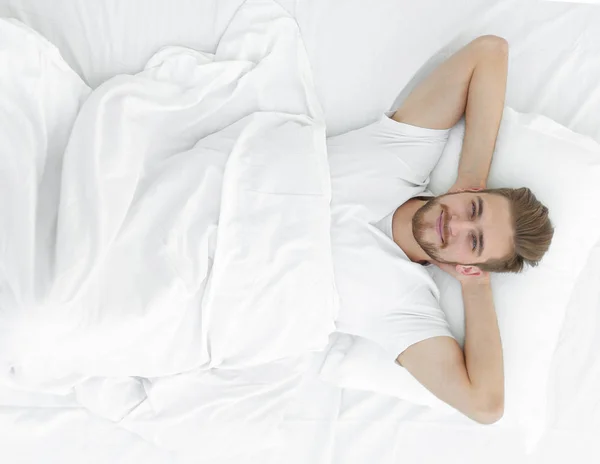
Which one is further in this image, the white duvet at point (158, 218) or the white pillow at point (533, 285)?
the white pillow at point (533, 285)

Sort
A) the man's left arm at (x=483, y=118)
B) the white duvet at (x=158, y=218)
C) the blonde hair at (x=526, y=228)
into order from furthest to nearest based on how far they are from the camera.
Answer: the man's left arm at (x=483, y=118), the blonde hair at (x=526, y=228), the white duvet at (x=158, y=218)

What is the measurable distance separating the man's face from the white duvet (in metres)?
0.24

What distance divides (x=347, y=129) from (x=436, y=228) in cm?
36

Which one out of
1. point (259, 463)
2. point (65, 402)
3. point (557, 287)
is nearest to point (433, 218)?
point (557, 287)

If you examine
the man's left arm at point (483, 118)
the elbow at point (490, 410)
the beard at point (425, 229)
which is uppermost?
the man's left arm at point (483, 118)

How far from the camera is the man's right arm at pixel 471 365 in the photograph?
1281 millimetres

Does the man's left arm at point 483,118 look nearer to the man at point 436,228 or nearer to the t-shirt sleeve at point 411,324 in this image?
the man at point 436,228

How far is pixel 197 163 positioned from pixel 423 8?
702mm

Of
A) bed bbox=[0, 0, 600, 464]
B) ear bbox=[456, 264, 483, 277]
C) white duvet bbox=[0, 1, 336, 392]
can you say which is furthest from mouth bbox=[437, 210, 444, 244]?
bed bbox=[0, 0, 600, 464]

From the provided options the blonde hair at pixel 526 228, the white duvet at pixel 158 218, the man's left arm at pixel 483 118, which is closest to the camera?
the white duvet at pixel 158 218

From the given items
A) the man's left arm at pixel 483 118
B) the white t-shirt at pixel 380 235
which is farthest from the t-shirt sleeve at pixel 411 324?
the man's left arm at pixel 483 118

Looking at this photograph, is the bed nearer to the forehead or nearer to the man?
the man

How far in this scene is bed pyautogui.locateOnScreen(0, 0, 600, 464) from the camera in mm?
1289

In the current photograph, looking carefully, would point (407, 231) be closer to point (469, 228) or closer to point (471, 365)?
point (469, 228)
